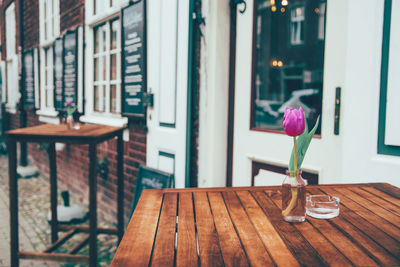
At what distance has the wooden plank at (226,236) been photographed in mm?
738

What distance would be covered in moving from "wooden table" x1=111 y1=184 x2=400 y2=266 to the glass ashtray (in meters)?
0.02

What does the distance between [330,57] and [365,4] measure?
36 centimetres

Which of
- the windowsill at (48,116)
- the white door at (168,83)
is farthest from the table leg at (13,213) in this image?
the windowsill at (48,116)

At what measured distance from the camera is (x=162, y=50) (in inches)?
106

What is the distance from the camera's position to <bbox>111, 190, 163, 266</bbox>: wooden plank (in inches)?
29.2

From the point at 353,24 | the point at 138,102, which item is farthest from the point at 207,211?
the point at 138,102

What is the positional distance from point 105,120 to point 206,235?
3.03 m

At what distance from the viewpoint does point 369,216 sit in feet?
3.34

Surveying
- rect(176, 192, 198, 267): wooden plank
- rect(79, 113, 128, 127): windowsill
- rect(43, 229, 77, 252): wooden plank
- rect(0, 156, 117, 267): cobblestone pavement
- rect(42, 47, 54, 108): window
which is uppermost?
rect(42, 47, 54, 108): window

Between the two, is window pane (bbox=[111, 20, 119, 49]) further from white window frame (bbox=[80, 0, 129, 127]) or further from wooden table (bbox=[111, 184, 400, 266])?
wooden table (bbox=[111, 184, 400, 266])

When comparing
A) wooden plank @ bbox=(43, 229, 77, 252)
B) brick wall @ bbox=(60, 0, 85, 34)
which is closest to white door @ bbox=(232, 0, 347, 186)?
wooden plank @ bbox=(43, 229, 77, 252)

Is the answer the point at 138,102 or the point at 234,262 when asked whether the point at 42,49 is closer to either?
the point at 138,102

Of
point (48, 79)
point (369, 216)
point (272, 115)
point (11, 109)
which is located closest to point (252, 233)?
point (369, 216)

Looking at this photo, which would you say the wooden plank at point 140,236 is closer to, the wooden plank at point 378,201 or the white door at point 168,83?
the wooden plank at point 378,201
